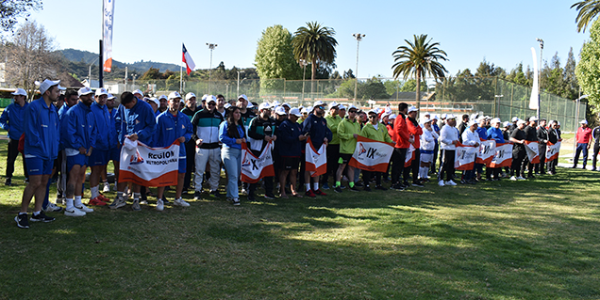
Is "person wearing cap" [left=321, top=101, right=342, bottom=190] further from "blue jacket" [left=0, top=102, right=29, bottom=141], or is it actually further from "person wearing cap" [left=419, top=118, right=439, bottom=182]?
"blue jacket" [left=0, top=102, right=29, bottom=141]

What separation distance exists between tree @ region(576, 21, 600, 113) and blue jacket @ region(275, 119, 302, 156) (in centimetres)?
3215

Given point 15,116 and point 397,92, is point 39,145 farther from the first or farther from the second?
point 397,92

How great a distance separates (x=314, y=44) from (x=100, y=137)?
54.3 m

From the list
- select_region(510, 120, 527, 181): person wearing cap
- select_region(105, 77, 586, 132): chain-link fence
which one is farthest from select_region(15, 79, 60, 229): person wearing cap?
select_region(105, 77, 586, 132): chain-link fence

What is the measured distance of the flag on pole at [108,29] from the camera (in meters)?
10.8

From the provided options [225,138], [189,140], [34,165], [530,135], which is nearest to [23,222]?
[34,165]

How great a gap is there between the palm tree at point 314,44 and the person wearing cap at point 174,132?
2047 inches

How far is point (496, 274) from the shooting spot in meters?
5.30

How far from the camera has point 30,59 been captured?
47938 millimetres

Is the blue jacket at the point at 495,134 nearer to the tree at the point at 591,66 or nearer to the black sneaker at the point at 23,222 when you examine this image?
the black sneaker at the point at 23,222

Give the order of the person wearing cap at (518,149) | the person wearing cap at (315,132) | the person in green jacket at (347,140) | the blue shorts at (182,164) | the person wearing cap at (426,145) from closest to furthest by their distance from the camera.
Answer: the blue shorts at (182,164) → the person wearing cap at (315,132) → the person in green jacket at (347,140) → the person wearing cap at (426,145) → the person wearing cap at (518,149)

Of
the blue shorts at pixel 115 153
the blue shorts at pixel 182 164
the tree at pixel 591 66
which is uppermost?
the tree at pixel 591 66

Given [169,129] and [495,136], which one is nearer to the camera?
[169,129]

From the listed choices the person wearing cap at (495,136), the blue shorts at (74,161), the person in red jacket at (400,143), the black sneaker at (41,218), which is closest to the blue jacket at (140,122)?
the blue shorts at (74,161)
